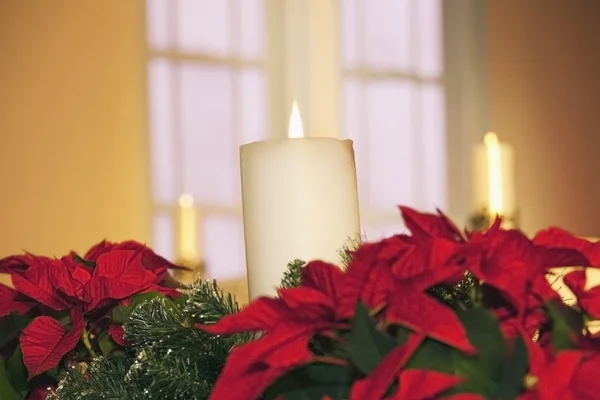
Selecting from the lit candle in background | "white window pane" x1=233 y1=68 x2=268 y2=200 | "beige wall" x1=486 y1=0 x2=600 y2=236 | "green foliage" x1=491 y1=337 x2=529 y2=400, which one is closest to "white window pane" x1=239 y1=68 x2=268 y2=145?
"white window pane" x1=233 y1=68 x2=268 y2=200

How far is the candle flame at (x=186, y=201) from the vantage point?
2.27m

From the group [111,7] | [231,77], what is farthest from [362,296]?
[231,77]

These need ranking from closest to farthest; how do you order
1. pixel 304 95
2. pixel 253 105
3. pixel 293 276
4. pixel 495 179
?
pixel 293 276
pixel 495 179
pixel 253 105
pixel 304 95

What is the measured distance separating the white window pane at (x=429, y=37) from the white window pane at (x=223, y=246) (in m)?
0.91

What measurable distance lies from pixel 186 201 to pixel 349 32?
31.7 inches

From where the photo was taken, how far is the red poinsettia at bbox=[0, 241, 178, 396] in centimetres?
33

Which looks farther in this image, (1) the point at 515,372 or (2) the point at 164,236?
(2) the point at 164,236

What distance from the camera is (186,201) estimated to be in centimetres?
229

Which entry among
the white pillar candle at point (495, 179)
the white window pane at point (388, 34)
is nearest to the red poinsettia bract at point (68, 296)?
the white pillar candle at point (495, 179)

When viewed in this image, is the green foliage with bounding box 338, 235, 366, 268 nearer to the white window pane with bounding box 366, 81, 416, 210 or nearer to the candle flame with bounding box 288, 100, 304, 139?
the candle flame with bounding box 288, 100, 304, 139

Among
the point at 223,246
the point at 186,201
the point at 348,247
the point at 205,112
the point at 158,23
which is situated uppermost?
the point at 158,23

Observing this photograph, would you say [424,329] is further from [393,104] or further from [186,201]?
[393,104]

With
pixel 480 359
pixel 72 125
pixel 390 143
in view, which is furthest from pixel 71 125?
pixel 480 359

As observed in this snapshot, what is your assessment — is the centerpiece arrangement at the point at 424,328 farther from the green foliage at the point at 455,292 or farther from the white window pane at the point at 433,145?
the white window pane at the point at 433,145
